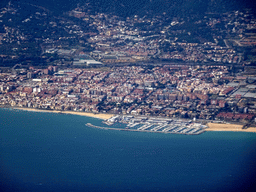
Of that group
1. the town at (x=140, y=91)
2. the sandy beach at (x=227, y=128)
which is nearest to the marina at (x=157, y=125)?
the sandy beach at (x=227, y=128)

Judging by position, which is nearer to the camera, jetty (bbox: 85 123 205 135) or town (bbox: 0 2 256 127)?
jetty (bbox: 85 123 205 135)

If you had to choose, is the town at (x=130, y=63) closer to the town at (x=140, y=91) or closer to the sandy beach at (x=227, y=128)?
the town at (x=140, y=91)

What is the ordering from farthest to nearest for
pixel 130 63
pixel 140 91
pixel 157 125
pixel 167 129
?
1. pixel 130 63
2. pixel 140 91
3. pixel 157 125
4. pixel 167 129

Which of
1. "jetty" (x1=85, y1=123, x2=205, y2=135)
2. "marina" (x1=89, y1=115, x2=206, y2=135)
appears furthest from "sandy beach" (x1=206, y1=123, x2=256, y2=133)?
"jetty" (x1=85, y1=123, x2=205, y2=135)

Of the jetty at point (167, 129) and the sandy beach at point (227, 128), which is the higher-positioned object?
the sandy beach at point (227, 128)

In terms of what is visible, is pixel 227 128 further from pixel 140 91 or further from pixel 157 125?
pixel 140 91

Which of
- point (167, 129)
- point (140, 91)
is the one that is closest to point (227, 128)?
point (167, 129)

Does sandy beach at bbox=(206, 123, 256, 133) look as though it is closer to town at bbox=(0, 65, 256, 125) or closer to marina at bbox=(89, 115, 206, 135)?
marina at bbox=(89, 115, 206, 135)

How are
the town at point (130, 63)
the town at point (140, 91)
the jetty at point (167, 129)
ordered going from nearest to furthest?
the jetty at point (167, 129)
the town at point (140, 91)
the town at point (130, 63)

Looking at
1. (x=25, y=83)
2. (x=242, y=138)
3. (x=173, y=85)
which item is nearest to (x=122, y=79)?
(x=173, y=85)

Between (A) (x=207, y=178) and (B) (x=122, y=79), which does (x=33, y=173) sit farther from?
(B) (x=122, y=79)

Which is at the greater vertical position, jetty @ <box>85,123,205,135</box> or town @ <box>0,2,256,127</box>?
town @ <box>0,2,256,127</box>
